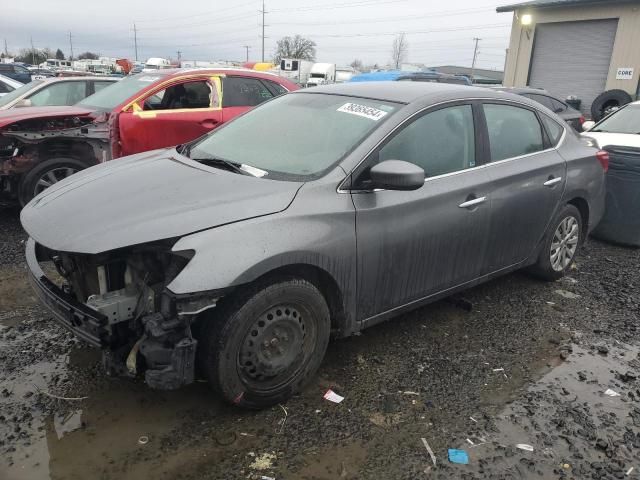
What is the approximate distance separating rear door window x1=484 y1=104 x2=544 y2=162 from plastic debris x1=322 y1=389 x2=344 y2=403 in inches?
78.3

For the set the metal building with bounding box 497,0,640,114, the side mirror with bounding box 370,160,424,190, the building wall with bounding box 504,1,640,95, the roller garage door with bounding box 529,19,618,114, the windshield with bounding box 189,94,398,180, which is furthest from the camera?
the roller garage door with bounding box 529,19,618,114

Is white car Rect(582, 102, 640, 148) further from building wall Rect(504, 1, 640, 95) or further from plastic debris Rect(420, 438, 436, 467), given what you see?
building wall Rect(504, 1, 640, 95)

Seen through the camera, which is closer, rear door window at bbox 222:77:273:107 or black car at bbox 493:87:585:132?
rear door window at bbox 222:77:273:107

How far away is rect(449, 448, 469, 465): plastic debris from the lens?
100 inches

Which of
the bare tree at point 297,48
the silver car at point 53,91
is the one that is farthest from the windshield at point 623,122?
the bare tree at point 297,48

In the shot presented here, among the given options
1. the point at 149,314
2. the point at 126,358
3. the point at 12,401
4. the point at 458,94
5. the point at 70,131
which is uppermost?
the point at 458,94

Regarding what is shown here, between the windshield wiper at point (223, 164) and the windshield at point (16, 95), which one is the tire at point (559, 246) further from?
the windshield at point (16, 95)

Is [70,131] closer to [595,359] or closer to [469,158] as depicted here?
[469,158]

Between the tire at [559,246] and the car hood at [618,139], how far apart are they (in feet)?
5.80

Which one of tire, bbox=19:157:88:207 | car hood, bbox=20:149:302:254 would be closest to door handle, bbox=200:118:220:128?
tire, bbox=19:157:88:207

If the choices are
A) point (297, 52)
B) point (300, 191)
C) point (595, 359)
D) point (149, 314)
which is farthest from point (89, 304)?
point (297, 52)

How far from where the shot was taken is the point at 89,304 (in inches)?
97.4

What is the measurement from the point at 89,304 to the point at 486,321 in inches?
112

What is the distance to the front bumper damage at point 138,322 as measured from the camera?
2.40 metres
